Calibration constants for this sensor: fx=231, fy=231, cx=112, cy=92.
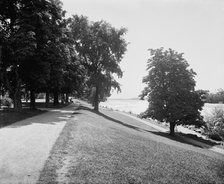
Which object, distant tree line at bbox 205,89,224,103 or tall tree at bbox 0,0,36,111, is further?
distant tree line at bbox 205,89,224,103

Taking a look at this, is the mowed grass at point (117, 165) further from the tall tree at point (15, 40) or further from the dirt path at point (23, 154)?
the tall tree at point (15, 40)

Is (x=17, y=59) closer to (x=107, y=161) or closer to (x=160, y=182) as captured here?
(x=107, y=161)

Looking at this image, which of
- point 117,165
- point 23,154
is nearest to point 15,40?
point 23,154

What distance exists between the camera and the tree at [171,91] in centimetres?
2611

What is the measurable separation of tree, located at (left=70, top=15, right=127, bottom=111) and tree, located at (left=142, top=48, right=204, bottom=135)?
13.2 metres

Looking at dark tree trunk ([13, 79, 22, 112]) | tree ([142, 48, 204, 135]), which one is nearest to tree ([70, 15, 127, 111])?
tree ([142, 48, 204, 135])

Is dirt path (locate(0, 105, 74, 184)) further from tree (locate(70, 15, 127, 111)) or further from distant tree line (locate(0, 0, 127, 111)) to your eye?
tree (locate(70, 15, 127, 111))

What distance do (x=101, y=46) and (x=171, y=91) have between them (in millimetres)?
18309

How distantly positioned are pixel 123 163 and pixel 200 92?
68.0 ft

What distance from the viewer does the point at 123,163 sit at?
9359 millimetres

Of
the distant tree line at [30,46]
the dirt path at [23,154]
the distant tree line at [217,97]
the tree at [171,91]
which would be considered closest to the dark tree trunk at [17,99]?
the distant tree line at [30,46]

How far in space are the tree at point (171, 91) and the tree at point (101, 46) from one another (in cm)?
1324

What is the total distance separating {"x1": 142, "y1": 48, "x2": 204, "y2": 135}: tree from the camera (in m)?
26.1

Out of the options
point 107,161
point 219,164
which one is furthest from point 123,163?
point 219,164
